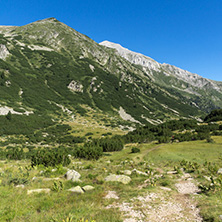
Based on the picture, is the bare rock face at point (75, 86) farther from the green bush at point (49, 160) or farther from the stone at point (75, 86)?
the green bush at point (49, 160)

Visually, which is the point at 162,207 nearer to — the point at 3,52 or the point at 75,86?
the point at 75,86

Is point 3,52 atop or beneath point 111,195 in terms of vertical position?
atop

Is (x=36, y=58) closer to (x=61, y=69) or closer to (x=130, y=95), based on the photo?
(x=61, y=69)

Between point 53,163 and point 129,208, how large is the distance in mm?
13969

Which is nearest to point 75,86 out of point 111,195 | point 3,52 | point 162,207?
point 3,52

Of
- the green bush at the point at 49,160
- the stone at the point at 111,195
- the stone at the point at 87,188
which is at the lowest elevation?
the green bush at the point at 49,160

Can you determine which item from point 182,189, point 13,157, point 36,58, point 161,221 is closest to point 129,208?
point 161,221

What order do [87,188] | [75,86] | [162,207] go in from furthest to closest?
[75,86] → [87,188] → [162,207]

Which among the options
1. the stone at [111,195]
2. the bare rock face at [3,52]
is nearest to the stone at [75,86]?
the bare rock face at [3,52]

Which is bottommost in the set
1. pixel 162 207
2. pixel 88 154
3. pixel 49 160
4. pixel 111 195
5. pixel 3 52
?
pixel 88 154

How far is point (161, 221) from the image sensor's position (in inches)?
281

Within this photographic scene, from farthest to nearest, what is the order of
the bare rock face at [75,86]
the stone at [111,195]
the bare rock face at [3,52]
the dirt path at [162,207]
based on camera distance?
the bare rock face at [75,86] → the bare rock face at [3,52] → the stone at [111,195] → the dirt path at [162,207]

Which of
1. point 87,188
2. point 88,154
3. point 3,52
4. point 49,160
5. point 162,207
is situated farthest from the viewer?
point 3,52

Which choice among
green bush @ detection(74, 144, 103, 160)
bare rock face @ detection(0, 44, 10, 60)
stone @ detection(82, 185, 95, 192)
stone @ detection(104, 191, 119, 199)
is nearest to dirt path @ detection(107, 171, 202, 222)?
stone @ detection(104, 191, 119, 199)
